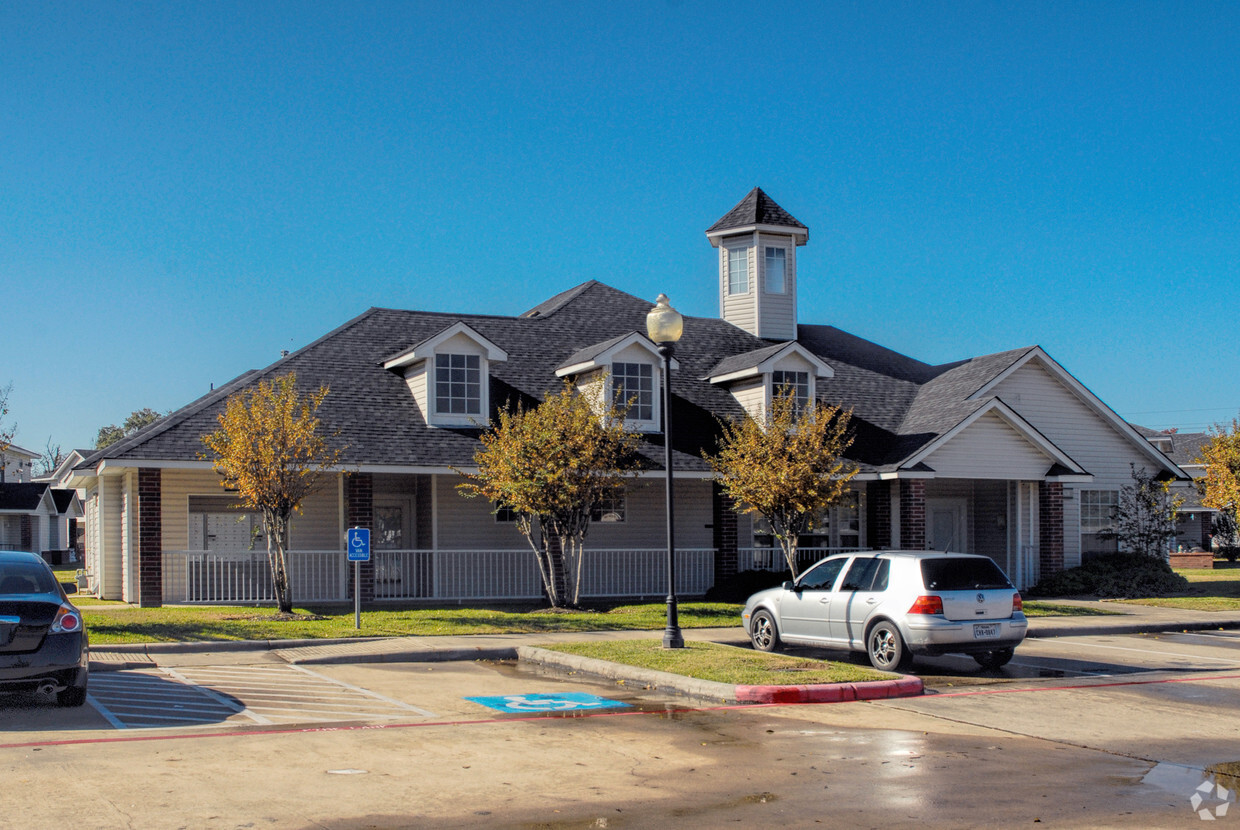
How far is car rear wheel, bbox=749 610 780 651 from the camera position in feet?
54.6

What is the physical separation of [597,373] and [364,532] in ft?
26.6

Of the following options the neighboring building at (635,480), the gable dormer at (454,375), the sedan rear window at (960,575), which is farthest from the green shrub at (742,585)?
the sedan rear window at (960,575)

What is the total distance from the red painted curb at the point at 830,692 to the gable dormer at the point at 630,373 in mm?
13312

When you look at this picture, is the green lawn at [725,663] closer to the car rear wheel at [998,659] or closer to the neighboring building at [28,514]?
the car rear wheel at [998,659]

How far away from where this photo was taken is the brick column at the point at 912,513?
26641 mm

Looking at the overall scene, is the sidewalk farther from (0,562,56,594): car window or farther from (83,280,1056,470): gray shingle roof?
(83,280,1056,470): gray shingle roof

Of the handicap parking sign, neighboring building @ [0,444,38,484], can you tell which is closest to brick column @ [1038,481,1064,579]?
the handicap parking sign

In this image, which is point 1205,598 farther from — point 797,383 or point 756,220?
point 756,220

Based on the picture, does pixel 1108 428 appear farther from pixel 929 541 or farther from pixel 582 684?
pixel 582 684

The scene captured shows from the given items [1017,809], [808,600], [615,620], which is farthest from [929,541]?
[1017,809]

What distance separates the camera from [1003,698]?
12.6 meters

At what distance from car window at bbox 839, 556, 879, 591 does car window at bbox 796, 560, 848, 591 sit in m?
0.25

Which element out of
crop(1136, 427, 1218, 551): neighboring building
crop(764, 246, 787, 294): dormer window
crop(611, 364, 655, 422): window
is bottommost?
crop(1136, 427, 1218, 551): neighboring building

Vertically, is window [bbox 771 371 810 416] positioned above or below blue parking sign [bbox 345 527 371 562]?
above
